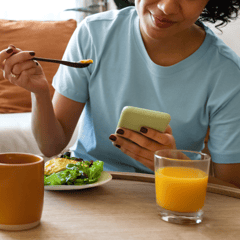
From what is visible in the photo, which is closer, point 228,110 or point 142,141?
point 142,141

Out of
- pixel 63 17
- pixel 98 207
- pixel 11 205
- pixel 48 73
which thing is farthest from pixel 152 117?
pixel 63 17

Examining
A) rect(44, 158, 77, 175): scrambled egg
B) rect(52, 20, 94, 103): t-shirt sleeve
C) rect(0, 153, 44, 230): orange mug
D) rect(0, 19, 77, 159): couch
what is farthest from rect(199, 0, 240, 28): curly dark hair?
rect(0, 19, 77, 159): couch

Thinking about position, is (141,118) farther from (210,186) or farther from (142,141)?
(210,186)

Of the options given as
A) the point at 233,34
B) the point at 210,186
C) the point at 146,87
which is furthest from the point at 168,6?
Result: the point at 233,34

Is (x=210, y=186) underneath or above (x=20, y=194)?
underneath

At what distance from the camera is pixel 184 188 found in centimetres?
62

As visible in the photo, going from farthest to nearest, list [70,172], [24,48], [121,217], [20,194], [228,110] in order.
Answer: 1. [24,48]
2. [228,110]
3. [70,172]
4. [121,217]
5. [20,194]

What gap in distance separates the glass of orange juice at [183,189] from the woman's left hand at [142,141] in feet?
0.59

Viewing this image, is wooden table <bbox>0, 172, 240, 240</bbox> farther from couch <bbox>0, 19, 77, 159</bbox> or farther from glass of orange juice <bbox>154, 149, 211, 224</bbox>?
couch <bbox>0, 19, 77, 159</bbox>

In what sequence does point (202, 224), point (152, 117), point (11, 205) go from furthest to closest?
point (152, 117), point (202, 224), point (11, 205)

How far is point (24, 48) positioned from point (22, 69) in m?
1.55

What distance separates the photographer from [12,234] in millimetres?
537

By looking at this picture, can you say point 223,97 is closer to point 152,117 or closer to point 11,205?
point 152,117

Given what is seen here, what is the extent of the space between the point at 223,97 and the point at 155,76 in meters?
0.23
